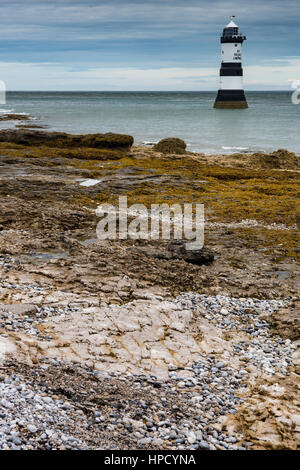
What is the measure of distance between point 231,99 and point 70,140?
73280 millimetres

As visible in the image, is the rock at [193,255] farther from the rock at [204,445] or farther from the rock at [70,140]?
the rock at [70,140]

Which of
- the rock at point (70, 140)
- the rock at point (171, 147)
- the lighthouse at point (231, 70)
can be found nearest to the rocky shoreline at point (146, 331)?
the rock at point (70, 140)

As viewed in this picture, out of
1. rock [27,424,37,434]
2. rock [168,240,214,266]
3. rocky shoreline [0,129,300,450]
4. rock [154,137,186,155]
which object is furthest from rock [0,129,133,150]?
rock [27,424,37,434]

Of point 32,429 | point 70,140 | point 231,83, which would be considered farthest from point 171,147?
point 231,83

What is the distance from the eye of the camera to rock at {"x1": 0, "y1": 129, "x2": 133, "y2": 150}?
116 feet

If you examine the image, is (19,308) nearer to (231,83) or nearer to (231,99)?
(231,83)

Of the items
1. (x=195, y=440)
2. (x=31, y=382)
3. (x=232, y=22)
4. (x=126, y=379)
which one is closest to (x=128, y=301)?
(x=126, y=379)

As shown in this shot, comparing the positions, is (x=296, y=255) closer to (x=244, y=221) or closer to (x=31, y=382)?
(x=244, y=221)

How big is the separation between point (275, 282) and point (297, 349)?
3.36 m

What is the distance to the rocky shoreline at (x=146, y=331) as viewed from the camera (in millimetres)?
6918

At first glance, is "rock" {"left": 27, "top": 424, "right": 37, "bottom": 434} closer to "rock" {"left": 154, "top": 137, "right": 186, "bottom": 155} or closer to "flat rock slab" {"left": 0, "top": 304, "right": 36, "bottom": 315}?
"flat rock slab" {"left": 0, "top": 304, "right": 36, "bottom": 315}

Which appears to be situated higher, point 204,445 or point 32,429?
point 32,429

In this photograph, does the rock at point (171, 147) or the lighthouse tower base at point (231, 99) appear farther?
the lighthouse tower base at point (231, 99)

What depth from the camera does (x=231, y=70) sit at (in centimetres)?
9212
